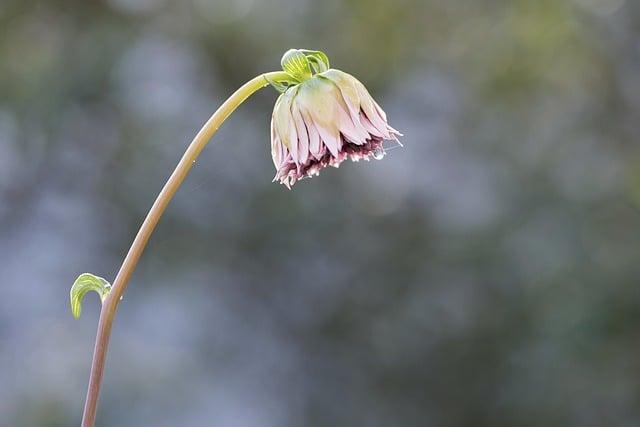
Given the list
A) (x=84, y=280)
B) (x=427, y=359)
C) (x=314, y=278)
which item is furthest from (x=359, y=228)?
(x=84, y=280)

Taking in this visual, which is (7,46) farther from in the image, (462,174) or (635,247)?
(635,247)

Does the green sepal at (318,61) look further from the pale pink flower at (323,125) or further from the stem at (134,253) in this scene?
the stem at (134,253)

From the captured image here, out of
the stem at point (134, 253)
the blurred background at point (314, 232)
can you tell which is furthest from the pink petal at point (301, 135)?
the blurred background at point (314, 232)

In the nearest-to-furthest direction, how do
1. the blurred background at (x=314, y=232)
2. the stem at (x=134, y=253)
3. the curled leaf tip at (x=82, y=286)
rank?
the stem at (x=134, y=253) < the curled leaf tip at (x=82, y=286) < the blurred background at (x=314, y=232)

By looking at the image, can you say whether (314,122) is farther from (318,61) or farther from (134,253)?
(134,253)

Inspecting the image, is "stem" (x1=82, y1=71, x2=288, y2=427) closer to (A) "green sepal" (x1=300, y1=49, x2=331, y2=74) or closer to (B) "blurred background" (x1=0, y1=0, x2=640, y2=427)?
(A) "green sepal" (x1=300, y1=49, x2=331, y2=74)

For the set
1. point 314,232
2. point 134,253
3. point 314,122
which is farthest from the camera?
point 314,232

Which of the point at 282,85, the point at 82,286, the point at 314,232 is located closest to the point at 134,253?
the point at 82,286
